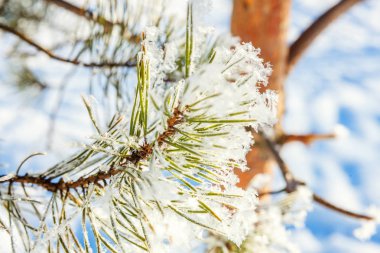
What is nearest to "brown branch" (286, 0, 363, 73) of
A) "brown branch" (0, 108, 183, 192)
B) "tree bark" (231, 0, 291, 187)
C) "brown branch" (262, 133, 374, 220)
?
"tree bark" (231, 0, 291, 187)

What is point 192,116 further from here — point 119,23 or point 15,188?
point 119,23

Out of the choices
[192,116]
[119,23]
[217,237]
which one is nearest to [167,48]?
[192,116]

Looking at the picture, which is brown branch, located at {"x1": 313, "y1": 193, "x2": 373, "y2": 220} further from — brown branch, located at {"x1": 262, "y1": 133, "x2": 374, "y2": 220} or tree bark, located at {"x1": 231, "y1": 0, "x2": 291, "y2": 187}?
tree bark, located at {"x1": 231, "y1": 0, "x2": 291, "y2": 187}

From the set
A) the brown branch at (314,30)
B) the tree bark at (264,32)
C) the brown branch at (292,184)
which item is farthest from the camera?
the brown branch at (314,30)

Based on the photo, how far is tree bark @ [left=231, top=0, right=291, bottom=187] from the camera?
4.17 feet

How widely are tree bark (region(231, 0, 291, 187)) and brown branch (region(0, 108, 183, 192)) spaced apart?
858 mm

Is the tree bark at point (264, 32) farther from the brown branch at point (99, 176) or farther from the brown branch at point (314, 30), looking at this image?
the brown branch at point (99, 176)

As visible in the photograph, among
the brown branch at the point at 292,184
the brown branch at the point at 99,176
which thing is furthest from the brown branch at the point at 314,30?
the brown branch at the point at 99,176

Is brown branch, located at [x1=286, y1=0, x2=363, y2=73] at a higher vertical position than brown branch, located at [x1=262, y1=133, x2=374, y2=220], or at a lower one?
higher

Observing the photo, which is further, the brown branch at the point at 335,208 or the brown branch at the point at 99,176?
the brown branch at the point at 335,208

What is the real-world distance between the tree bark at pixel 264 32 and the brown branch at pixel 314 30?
0.58ft

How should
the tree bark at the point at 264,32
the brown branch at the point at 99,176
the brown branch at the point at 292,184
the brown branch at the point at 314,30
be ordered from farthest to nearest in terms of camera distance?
the brown branch at the point at 314,30 → the tree bark at the point at 264,32 → the brown branch at the point at 292,184 → the brown branch at the point at 99,176

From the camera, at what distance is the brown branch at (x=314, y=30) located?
143 cm

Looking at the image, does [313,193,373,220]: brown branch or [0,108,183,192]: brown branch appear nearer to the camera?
[0,108,183,192]: brown branch
